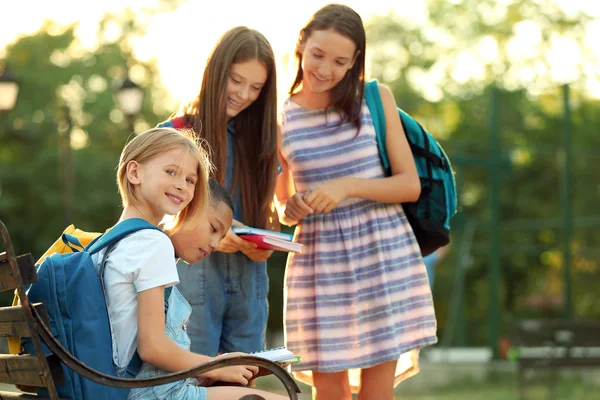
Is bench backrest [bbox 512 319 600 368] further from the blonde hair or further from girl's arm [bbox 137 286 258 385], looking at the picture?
girl's arm [bbox 137 286 258 385]

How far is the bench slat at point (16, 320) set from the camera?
114 inches

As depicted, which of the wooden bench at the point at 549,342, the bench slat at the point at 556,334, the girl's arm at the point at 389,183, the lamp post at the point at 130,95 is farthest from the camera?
the lamp post at the point at 130,95

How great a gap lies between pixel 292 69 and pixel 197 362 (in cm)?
177

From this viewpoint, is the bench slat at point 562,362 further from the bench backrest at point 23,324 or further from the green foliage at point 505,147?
the bench backrest at point 23,324

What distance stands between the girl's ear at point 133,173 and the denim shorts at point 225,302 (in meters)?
0.88

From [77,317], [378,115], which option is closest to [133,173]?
[77,317]

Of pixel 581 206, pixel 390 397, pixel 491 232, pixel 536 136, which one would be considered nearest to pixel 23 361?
pixel 390 397

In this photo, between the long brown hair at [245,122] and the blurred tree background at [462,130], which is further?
the blurred tree background at [462,130]

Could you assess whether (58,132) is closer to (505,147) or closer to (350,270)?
(505,147)

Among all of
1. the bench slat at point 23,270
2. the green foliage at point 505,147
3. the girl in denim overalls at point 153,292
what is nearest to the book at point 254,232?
the girl in denim overalls at point 153,292

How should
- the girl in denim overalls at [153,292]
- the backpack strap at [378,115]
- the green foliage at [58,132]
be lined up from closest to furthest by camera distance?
the girl in denim overalls at [153,292]
the backpack strap at [378,115]
the green foliage at [58,132]

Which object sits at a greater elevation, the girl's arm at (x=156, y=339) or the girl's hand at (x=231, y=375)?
the girl's arm at (x=156, y=339)

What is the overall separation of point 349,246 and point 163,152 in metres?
1.26

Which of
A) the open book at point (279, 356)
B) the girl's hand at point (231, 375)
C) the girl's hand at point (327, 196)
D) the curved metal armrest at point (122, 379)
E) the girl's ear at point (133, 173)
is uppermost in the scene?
the girl's ear at point (133, 173)
